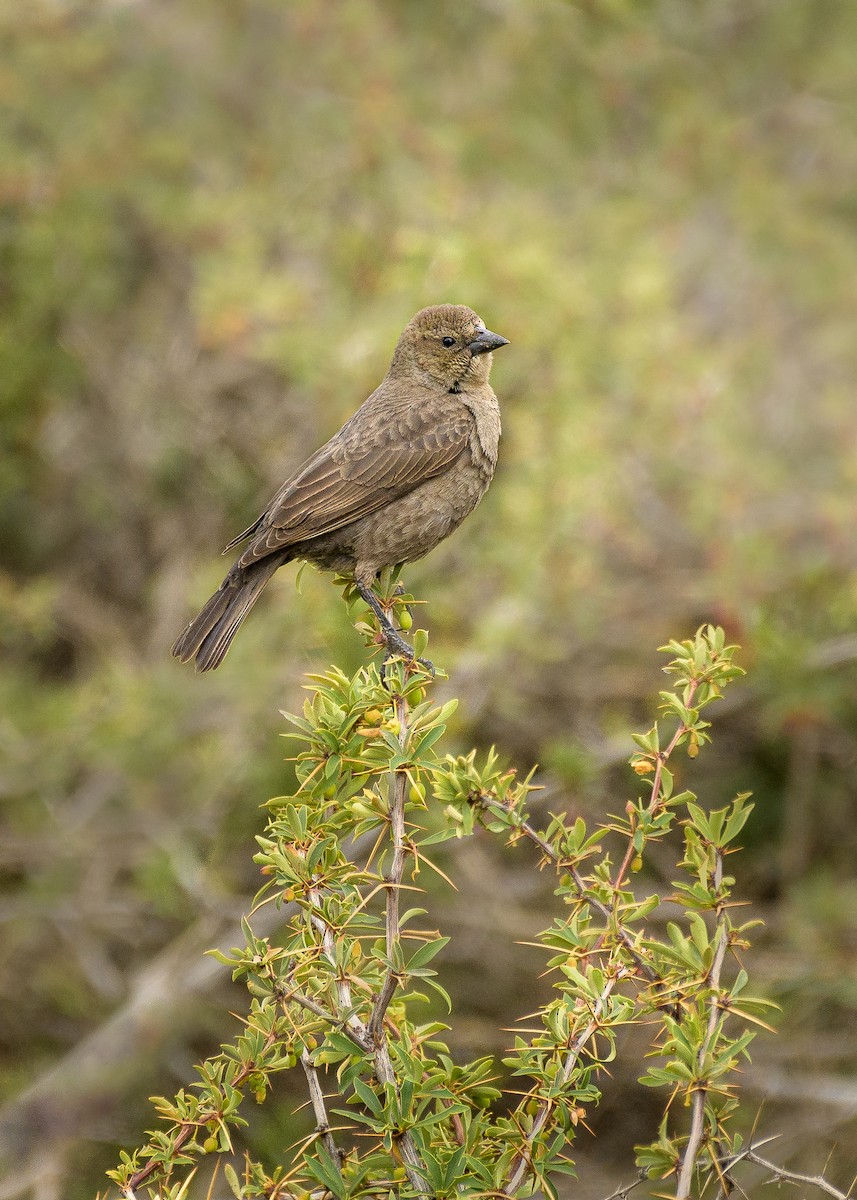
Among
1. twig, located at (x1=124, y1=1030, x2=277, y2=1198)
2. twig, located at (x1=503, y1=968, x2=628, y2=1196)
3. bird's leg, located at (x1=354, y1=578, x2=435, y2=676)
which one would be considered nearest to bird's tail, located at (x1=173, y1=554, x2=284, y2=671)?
bird's leg, located at (x1=354, y1=578, x2=435, y2=676)

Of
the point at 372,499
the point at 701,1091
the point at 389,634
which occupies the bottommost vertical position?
the point at 701,1091

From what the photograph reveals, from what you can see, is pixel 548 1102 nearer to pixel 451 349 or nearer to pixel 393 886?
pixel 393 886

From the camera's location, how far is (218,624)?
366 cm

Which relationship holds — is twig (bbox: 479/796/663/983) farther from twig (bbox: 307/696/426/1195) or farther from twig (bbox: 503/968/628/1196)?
twig (bbox: 307/696/426/1195)

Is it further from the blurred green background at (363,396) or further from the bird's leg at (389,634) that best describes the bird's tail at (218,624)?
the blurred green background at (363,396)

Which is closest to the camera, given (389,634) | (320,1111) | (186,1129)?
(320,1111)

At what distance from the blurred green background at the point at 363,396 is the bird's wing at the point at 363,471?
2.43 feet

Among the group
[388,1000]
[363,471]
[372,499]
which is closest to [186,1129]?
[388,1000]

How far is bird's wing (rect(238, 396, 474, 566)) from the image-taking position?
3721 millimetres

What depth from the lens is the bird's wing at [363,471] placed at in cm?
372

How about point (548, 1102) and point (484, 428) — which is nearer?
point (548, 1102)

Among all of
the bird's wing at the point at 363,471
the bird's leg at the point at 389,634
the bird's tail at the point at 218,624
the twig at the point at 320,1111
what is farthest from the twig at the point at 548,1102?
the bird's wing at the point at 363,471

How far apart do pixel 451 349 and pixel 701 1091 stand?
2598 mm

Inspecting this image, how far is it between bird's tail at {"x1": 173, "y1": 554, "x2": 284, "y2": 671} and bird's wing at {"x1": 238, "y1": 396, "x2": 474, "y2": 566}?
7 centimetres
